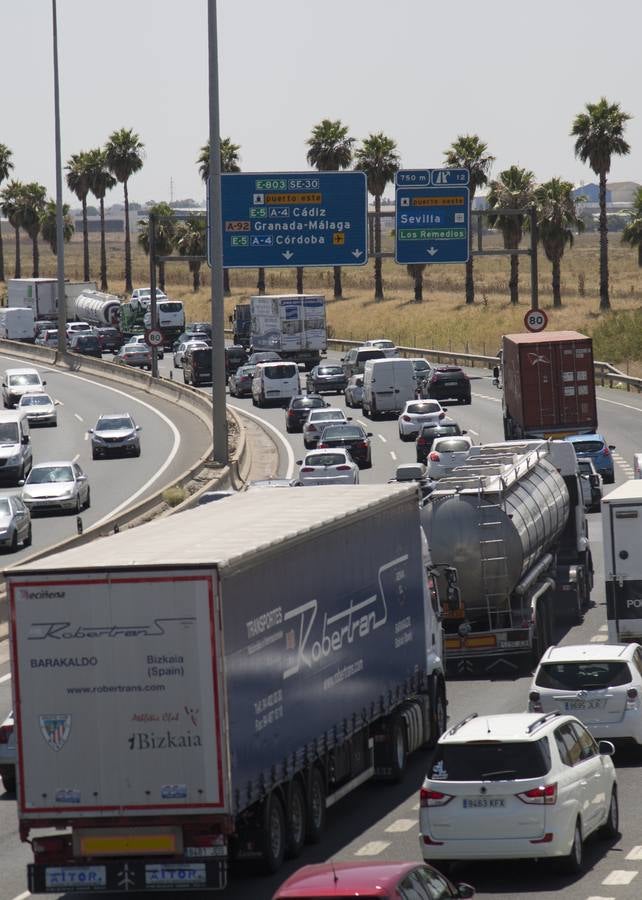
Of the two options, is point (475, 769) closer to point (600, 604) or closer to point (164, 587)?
point (164, 587)

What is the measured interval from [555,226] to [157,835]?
3514 inches

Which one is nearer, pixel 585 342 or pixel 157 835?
pixel 157 835

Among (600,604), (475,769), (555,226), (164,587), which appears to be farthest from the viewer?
(555,226)

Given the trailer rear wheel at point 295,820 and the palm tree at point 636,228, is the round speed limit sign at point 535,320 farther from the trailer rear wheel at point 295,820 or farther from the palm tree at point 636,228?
the palm tree at point 636,228

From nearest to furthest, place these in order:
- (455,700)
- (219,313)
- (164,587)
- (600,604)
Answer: (164,587)
(455,700)
(600,604)
(219,313)

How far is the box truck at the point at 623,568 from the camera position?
26.3m

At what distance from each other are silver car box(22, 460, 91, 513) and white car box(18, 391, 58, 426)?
809 inches

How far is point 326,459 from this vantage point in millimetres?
48312

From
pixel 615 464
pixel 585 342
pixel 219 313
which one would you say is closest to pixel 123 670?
pixel 219 313

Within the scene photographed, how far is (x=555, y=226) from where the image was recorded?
101 metres

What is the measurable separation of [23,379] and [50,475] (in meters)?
27.5

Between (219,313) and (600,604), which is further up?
Result: (219,313)

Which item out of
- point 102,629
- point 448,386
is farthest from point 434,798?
point 448,386

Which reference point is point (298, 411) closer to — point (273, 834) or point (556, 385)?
point (556, 385)
